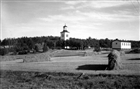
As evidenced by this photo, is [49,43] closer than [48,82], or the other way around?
[48,82]

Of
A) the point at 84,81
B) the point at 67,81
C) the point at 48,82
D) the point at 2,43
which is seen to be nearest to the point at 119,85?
the point at 84,81

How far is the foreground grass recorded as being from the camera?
15.5 meters

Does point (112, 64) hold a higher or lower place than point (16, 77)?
higher

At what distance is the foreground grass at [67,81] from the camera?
50.8 feet

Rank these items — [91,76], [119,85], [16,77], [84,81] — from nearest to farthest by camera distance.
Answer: [119,85], [84,81], [91,76], [16,77]

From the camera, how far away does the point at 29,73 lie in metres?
21.1

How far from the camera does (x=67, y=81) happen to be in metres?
17.3

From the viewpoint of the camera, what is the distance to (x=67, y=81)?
17281mm

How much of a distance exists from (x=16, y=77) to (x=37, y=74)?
2571mm

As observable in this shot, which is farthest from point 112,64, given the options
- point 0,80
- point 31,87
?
point 0,80

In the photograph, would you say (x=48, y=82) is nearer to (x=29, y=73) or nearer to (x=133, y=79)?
(x=29, y=73)

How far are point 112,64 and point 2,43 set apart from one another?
14303cm

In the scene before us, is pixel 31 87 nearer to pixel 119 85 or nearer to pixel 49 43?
pixel 119 85

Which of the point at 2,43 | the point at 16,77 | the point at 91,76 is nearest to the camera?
the point at 91,76
